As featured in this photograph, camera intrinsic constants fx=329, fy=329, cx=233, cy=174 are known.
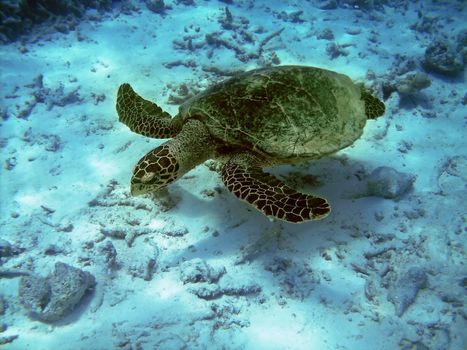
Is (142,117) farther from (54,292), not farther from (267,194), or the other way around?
(54,292)

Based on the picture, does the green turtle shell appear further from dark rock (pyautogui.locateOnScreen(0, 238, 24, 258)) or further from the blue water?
dark rock (pyautogui.locateOnScreen(0, 238, 24, 258))

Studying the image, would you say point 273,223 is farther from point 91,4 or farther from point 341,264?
point 91,4

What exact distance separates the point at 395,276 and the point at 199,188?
2584 millimetres

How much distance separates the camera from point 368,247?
151 inches

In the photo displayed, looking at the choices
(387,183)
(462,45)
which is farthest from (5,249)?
(462,45)

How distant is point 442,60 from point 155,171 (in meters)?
6.91

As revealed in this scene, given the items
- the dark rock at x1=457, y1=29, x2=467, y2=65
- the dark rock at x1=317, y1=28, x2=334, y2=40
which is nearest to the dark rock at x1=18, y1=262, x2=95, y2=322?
the dark rock at x1=317, y1=28, x2=334, y2=40

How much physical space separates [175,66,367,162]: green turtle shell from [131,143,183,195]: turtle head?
0.62 metres

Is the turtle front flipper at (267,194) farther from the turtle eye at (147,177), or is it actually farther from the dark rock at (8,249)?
the dark rock at (8,249)

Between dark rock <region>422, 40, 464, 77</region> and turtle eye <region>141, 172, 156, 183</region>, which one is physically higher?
dark rock <region>422, 40, 464, 77</region>

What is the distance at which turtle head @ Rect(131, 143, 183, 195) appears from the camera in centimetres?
364

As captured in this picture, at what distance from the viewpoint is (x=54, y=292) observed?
320 centimetres

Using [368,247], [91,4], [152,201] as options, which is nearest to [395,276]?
[368,247]

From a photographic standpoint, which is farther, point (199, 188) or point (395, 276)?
point (199, 188)
